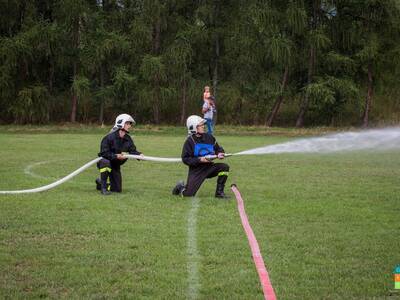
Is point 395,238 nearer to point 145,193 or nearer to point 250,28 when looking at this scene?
point 145,193

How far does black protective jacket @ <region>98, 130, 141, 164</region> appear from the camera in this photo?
35.0ft

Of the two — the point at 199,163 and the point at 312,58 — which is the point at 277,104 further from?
the point at 199,163

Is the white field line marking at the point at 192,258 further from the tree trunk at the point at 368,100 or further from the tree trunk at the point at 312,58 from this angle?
the tree trunk at the point at 368,100

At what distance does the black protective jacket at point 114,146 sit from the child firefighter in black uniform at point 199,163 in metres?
1.13

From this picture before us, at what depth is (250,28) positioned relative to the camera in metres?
32.0

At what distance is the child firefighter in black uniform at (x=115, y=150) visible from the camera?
35.0ft

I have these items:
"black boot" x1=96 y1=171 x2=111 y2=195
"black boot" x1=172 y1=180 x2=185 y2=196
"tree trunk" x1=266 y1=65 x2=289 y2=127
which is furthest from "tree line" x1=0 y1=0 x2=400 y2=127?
"black boot" x1=96 y1=171 x2=111 y2=195

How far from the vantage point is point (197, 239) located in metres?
7.07

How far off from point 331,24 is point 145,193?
78.5 ft

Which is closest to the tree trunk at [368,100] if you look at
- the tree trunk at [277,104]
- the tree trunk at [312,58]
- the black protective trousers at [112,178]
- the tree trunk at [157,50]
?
the tree trunk at [312,58]

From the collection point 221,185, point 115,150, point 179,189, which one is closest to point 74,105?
point 115,150

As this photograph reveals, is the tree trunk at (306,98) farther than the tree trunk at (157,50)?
No

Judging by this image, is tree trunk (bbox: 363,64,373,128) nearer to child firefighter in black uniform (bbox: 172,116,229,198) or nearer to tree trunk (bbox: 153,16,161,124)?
tree trunk (bbox: 153,16,161,124)

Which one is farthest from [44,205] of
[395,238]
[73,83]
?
[73,83]
